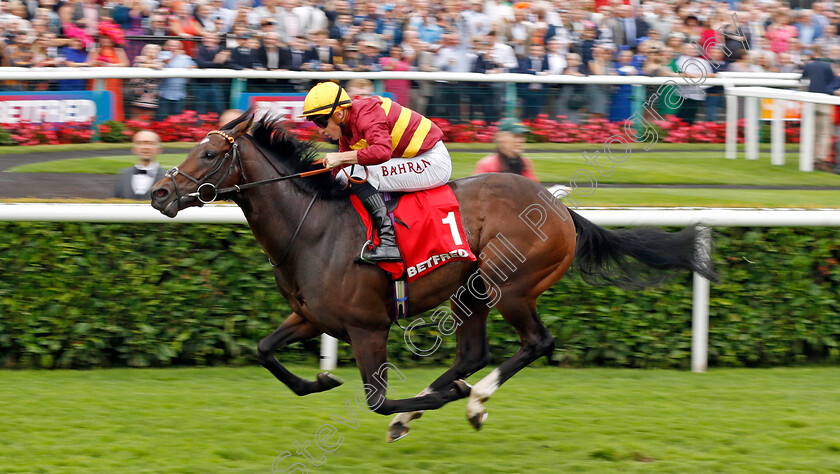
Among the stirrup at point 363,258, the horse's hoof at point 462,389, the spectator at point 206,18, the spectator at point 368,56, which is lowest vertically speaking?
the horse's hoof at point 462,389

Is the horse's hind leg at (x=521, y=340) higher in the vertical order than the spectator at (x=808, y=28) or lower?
lower

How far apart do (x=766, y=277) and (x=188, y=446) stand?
11.7ft

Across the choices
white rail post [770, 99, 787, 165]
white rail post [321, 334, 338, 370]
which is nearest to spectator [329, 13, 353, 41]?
white rail post [770, 99, 787, 165]

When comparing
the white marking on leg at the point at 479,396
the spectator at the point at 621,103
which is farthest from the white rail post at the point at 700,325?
the spectator at the point at 621,103

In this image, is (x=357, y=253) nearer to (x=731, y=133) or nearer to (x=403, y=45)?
(x=403, y=45)

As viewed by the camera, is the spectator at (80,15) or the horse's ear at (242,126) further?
the spectator at (80,15)

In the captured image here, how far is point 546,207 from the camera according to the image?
14.6 feet

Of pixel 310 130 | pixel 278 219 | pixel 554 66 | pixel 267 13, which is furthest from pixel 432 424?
pixel 267 13

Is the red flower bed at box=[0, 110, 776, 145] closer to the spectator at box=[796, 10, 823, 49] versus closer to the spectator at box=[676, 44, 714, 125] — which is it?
the spectator at box=[676, 44, 714, 125]

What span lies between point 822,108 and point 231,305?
21.4 feet

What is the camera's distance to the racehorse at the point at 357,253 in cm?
403

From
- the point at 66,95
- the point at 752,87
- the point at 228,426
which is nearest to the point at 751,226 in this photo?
the point at 228,426

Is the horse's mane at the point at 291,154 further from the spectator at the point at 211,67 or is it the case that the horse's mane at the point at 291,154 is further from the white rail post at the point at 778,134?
the white rail post at the point at 778,134

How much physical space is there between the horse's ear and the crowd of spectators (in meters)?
4.39
